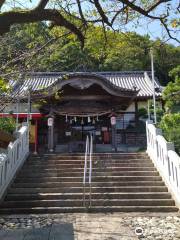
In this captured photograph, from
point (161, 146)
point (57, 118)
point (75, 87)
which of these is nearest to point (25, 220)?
point (161, 146)

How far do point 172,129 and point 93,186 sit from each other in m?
5.50

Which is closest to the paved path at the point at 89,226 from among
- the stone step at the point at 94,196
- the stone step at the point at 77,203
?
the stone step at the point at 77,203

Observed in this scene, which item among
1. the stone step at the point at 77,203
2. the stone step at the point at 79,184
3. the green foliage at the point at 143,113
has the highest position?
the green foliage at the point at 143,113

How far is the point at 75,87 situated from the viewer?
17656 mm

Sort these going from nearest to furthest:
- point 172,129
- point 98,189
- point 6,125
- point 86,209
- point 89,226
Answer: point 89,226 → point 86,209 → point 98,189 → point 172,129 → point 6,125

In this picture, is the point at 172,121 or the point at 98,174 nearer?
the point at 98,174

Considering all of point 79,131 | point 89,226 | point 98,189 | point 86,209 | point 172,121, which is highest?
point 172,121

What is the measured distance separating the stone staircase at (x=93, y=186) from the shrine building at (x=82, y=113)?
12.6 feet

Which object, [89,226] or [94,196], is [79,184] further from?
[89,226]

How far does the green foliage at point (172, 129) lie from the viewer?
1427 cm

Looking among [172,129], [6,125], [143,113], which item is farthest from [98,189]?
[143,113]

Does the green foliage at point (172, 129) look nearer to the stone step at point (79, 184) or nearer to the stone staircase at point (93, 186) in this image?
the stone staircase at point (93, 186)

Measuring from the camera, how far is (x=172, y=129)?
1471 cm

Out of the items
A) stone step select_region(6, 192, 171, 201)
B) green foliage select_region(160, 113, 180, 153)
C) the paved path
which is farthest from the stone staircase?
green foliage select_region(160, 113, 180, 153)
